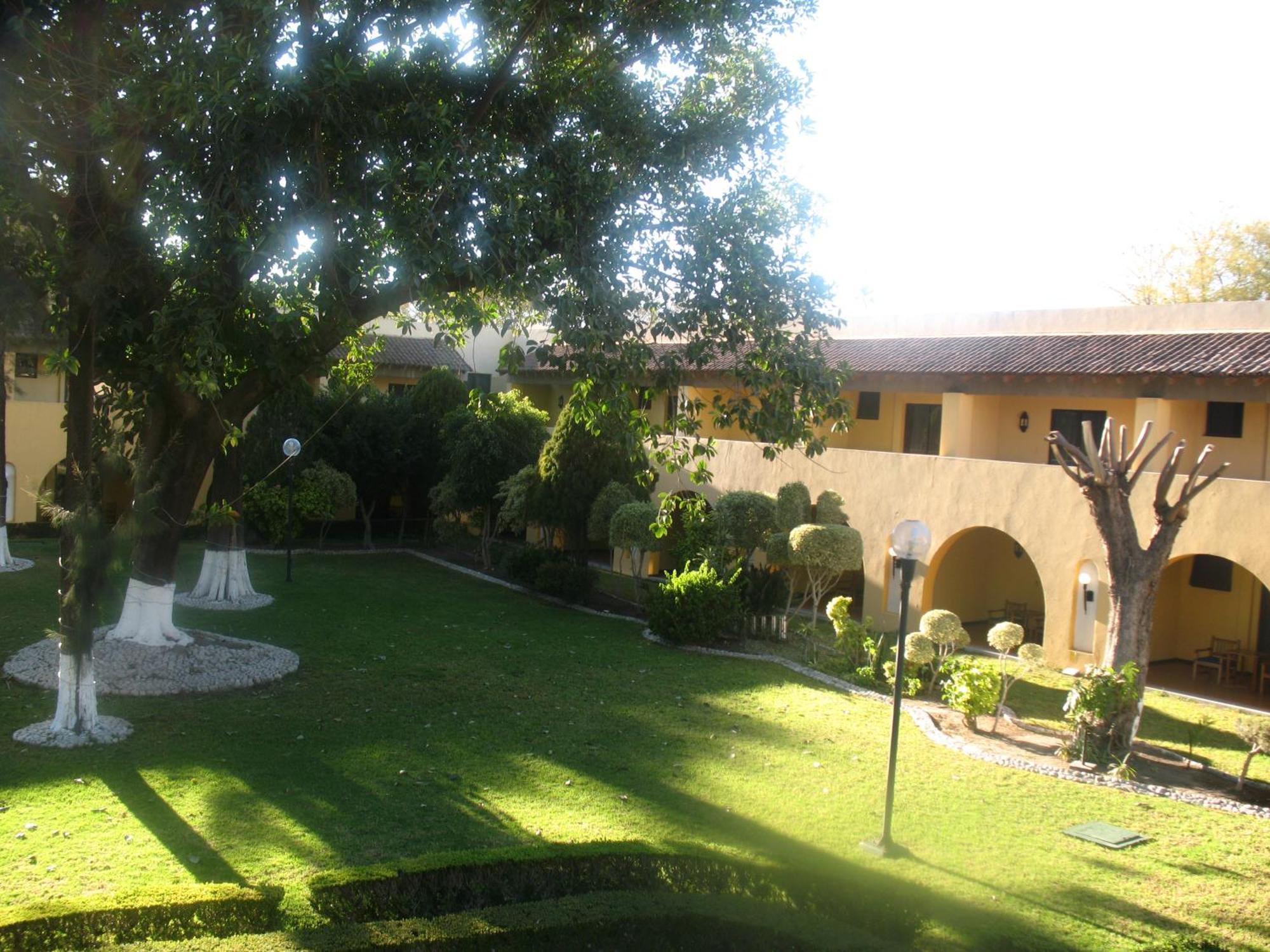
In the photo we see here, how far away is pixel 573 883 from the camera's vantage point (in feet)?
23.7

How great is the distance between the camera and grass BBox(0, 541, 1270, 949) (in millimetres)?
7305

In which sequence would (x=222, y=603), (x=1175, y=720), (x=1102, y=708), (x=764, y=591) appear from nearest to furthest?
(x=1102, y=708), (x=1175, y=720), (x=764, y=591), (x=222, y=603)

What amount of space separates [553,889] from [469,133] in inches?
267

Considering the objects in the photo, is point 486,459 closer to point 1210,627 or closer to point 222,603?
point 222,603

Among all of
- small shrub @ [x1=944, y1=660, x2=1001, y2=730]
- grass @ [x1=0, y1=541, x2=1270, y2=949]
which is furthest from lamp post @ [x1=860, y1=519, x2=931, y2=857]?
small shrub @ [x1=944, y1=660, x2=1001, y2=730]

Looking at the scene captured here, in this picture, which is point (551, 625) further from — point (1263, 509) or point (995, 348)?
point (1263, 509)

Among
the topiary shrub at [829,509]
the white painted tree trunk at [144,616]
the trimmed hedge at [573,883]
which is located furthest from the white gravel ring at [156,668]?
the topiary shrub at [829,509]

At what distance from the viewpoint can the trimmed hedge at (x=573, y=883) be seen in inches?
264

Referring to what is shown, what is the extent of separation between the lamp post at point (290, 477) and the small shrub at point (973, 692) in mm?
10309

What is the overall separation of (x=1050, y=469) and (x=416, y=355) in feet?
68.5

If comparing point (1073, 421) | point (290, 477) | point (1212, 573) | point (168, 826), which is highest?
point (1073, 421)

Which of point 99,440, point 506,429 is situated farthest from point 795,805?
point 506,429

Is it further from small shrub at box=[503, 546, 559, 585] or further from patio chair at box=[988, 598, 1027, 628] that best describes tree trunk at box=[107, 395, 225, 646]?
patio chair at box=[988, 598, 1027, 628]

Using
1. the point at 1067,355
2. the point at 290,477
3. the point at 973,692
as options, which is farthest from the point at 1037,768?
the point at 290,477
